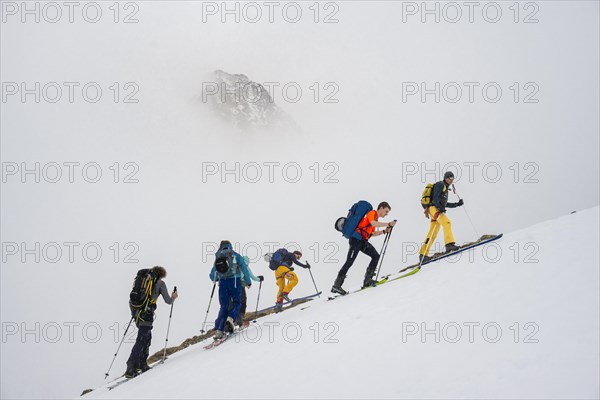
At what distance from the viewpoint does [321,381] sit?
20.6 feet

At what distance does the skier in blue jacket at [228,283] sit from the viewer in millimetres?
10570

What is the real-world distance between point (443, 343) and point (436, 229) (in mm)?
6273

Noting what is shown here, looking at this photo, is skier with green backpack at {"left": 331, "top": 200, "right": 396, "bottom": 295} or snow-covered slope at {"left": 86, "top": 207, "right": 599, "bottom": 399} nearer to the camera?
snow-covered slope at {"left": 86, "top": 207, "right": 599, "bottom": 399}

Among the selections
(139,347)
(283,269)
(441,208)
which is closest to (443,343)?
(441,208)

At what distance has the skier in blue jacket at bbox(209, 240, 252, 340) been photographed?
34.7 ft

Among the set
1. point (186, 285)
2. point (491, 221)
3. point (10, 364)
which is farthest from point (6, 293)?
point (491, 221)

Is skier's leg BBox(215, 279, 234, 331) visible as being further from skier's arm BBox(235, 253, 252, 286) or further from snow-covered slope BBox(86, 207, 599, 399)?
snow-covered slope BBox(86, 207, 599, 399)

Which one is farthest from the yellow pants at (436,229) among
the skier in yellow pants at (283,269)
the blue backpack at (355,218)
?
the skier in yellow pants at (283,269)

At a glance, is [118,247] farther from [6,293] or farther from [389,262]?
[389,262]

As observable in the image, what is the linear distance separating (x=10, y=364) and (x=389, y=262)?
301 feet

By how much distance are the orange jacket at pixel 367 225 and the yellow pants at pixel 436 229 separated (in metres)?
2.16

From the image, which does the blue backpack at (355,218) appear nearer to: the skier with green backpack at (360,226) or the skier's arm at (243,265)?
the skier with green backpack at (360,226)

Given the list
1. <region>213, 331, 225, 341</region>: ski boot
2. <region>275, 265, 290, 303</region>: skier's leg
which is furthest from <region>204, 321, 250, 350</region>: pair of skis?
<region>275, 265, 290, 303</region>: skier's leg

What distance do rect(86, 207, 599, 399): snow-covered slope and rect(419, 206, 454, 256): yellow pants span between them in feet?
5.72
